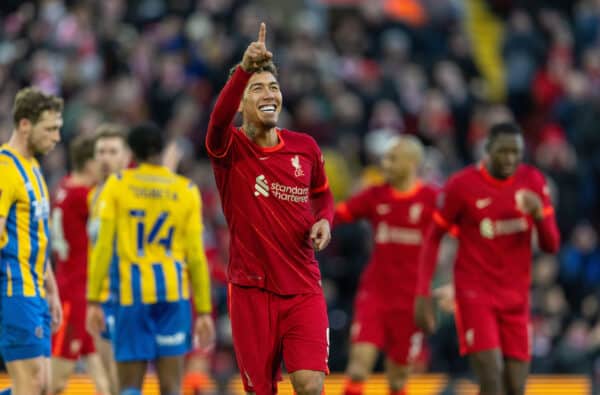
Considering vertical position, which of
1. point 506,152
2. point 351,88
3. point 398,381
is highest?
point 351,88

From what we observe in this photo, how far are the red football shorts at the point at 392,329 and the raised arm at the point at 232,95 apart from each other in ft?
15.5

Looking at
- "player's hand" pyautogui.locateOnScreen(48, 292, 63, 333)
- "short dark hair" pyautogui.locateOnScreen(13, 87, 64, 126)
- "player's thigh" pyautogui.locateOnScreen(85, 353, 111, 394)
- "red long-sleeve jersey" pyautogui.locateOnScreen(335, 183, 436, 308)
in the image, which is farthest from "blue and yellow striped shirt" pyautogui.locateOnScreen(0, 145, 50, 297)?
"red long-sleeve jersey" pyautogui.locateOnScreen(335, 183, 436, 308)

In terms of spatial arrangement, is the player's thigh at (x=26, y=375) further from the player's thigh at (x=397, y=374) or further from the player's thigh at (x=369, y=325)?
the player's thigh at (x=397, y=374)

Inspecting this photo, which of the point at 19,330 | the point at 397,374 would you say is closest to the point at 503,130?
the point at 397,374

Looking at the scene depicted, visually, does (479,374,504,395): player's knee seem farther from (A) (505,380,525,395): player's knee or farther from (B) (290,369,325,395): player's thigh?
(B) (290,369,325,395): player's thigh

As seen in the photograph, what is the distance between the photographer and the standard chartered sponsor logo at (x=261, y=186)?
29.2ft

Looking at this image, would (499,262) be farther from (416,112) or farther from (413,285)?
(416,112)

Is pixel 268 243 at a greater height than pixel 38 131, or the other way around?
pixel 38 131

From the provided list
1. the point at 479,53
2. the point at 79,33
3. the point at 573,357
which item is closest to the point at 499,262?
the point at 573,357

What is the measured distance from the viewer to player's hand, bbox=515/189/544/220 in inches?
426

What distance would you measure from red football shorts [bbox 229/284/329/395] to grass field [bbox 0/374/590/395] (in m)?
6.08

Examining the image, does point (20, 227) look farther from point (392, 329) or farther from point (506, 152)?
point (392, 329)

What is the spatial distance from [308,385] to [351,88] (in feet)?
40.8

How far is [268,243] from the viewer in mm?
8891
